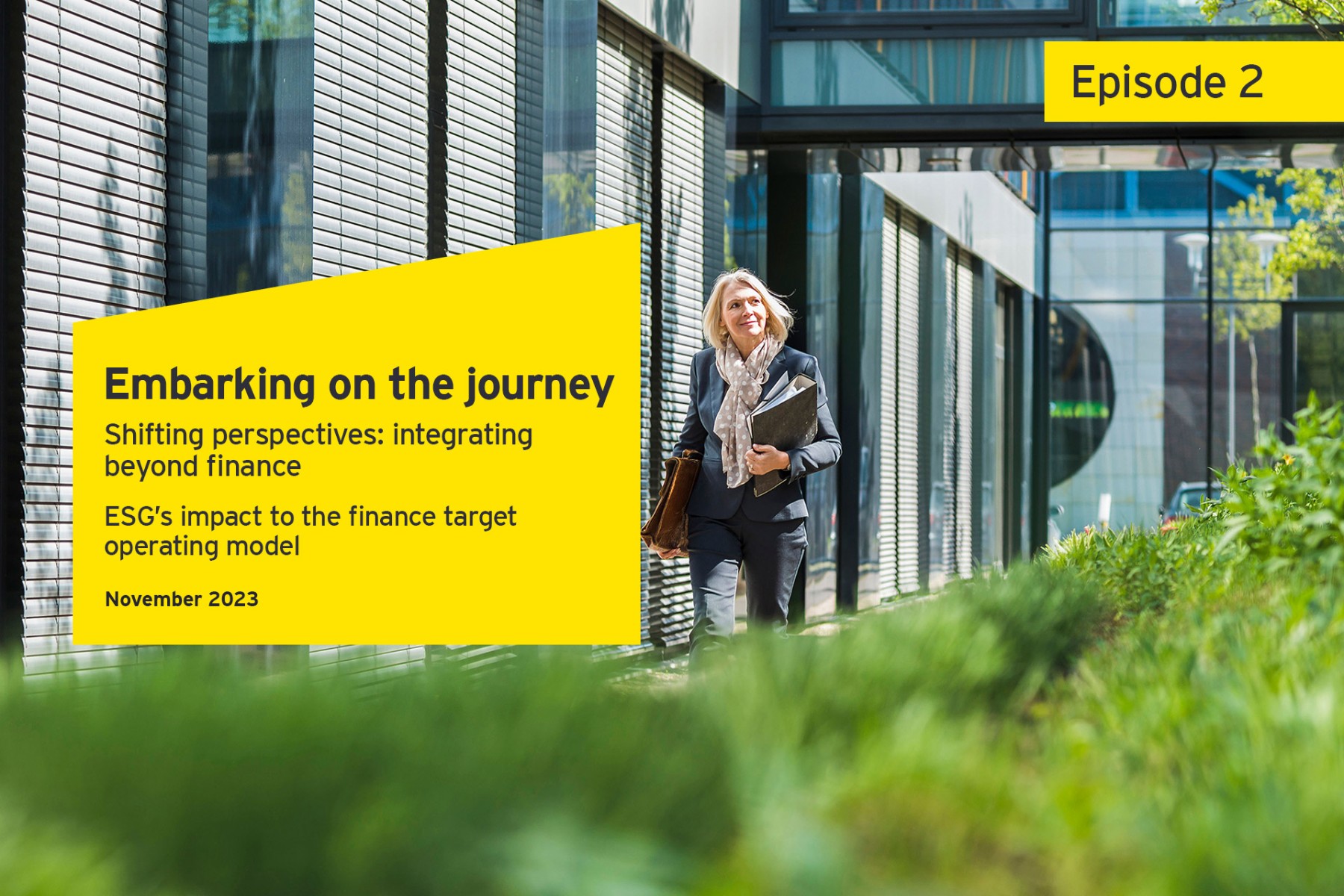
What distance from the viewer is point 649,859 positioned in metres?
1.26

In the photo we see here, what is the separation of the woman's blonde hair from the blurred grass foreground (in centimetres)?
301

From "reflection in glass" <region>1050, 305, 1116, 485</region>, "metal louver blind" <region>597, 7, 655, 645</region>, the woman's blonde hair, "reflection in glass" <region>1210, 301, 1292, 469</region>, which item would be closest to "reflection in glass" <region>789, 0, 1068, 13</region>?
"metal louver blind" <region>597, 7, 655, 645</region>

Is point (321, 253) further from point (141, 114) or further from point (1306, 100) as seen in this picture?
point (1306, 100)

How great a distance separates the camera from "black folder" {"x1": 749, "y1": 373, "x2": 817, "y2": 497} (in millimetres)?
4707

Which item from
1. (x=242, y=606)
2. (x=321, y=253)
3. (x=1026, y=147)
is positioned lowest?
(x=242, y=606)

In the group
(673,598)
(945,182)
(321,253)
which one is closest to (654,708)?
(321,253)

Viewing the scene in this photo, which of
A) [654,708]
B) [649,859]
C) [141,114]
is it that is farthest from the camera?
[141,114]

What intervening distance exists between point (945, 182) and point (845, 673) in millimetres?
14527

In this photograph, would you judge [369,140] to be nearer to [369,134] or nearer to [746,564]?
[369,134]

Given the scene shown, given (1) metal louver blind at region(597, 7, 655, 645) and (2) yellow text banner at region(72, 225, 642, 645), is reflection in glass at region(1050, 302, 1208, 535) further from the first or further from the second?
(2) yellow text banner at region(72, 225, 642, 645)

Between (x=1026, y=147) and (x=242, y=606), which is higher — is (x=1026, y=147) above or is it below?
above

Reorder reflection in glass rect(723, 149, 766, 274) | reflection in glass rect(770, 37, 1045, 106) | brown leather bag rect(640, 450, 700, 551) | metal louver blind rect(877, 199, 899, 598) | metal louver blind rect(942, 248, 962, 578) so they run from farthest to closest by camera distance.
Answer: metal louver blind rect(942, 248, 962, 578), metal louver blind rect(877, 199, 899, 598), reflection in glass rect(723, 149, 766, 274), reflection in glass rect(770, 37, 1045, 106), brown leather bag rect(640, 450, 700, 551)

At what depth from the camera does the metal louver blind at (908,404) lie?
14.9m

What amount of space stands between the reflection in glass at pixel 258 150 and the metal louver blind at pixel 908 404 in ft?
32.5
